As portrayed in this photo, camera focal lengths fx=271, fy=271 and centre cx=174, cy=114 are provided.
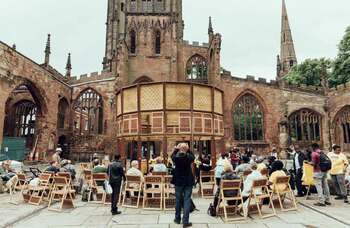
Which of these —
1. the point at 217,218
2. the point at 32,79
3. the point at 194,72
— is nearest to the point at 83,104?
the point at 32,79

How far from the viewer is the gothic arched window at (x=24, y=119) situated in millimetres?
27938

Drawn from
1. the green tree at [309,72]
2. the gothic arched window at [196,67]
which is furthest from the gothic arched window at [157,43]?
the green tree at [309,72]

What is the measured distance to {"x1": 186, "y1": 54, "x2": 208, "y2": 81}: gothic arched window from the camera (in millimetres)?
32719

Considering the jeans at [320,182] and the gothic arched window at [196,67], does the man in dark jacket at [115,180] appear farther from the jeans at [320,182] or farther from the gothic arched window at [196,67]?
the gothic arched window at [196,67]

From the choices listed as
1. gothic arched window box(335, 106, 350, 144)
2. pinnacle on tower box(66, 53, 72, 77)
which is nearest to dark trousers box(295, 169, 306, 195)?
gothic arched window box(335, 106, 350, 144)

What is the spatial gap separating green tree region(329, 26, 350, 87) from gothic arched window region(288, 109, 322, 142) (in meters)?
7.16

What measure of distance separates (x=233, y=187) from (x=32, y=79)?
17.8 meters

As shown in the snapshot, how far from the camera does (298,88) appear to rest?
27.0m

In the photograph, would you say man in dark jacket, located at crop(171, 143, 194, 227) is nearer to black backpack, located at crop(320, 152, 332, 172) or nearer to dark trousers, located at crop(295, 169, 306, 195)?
black backpack, located at crop(320, 152, 332, 172)

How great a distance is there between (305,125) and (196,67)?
13835mm

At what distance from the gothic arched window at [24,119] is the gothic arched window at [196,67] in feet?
57.5

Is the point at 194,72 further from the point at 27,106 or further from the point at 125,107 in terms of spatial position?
the point at 125,107

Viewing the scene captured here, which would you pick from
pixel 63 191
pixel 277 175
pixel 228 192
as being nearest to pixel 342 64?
pixel 277 175

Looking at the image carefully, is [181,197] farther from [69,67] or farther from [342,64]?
[69,67]
